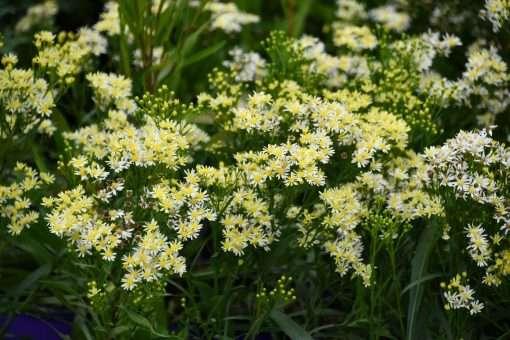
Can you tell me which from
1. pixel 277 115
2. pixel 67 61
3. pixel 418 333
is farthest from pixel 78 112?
pixel 418 333

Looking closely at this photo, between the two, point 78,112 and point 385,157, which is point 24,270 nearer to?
point 78,112

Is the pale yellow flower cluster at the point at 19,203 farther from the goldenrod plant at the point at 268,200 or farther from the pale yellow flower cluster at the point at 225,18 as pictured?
the pale yellow flower cluster at the point at 225,18

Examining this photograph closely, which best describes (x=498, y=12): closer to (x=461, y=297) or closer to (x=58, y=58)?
(x=461, y=297)

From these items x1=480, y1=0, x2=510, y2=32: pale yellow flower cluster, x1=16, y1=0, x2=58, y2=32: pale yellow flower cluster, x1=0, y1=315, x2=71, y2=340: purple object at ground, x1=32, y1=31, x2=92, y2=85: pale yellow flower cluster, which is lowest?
x1=0, y1=315, x2=71, y2=340: purple object at ground

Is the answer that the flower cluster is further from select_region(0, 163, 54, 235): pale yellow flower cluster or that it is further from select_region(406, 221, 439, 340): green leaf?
select_region(0, 163, 54, 235): pale yellow flower cluster

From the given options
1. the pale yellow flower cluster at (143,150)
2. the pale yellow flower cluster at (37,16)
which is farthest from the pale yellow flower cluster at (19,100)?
the pale yellow flower cluster at (37,16)

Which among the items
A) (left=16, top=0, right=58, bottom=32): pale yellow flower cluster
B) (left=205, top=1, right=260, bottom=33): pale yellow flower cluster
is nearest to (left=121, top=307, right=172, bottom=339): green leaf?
(left=205, top=1, right=260, bottom=33): pale yellow flower cluster

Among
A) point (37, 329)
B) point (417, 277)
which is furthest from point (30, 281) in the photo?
point (417, 277)
